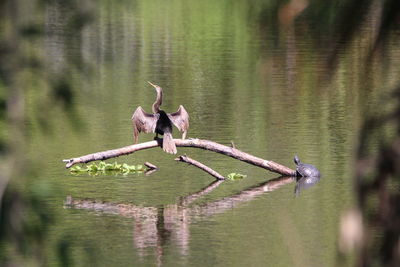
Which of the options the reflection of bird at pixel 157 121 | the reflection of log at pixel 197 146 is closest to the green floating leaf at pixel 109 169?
the reflection of bird at pixel 157 121

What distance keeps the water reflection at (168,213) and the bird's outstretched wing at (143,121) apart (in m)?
1.52

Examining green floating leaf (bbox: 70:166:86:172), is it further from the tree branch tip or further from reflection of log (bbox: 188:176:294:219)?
reflection of log (bbox: 188:176:294:219)

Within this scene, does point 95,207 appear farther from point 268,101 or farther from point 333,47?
point 333,47

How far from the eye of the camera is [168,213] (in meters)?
13.7

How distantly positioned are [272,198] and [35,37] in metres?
10.9

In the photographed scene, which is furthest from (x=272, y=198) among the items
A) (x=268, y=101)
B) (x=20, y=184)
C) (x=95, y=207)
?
(x=20, y=184)

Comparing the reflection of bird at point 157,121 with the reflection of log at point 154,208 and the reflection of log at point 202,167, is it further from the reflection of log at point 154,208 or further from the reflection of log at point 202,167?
the reflection of log at point 154,208

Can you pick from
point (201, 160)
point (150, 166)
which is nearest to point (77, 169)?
point (150, 166)

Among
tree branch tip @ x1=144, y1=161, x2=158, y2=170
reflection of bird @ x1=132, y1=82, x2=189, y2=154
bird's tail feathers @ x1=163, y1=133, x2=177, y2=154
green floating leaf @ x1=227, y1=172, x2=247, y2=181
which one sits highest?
reflection of bird @ x1=132, y1=82, x2=189, y2=154

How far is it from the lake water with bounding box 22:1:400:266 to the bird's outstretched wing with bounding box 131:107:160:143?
69cm

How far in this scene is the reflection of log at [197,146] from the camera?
48.1 ft

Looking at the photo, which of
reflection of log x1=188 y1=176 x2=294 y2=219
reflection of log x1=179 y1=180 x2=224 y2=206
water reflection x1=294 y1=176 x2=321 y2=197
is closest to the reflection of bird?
reflection of log x1=179 y1=180 x2=224 y2=206

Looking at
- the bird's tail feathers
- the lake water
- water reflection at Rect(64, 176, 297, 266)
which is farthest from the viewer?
the bird's tail feathers

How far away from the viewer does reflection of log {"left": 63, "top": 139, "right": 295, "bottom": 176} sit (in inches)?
577
